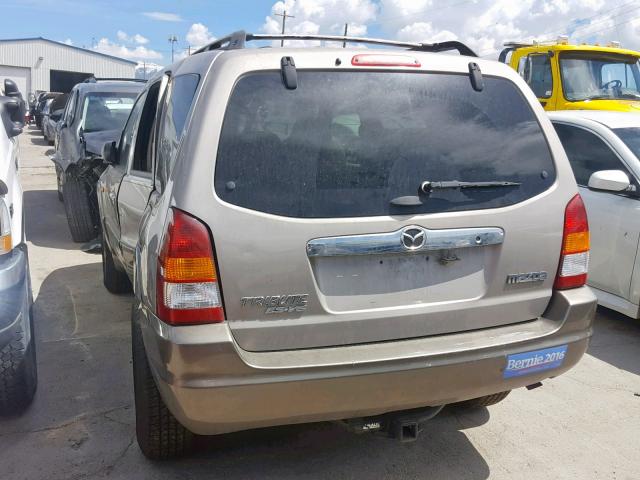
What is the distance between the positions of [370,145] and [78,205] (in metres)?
5.89

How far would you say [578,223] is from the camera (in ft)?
8.84

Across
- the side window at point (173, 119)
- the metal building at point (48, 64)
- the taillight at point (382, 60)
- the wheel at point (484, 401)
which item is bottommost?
the wheel at point (484, 401)

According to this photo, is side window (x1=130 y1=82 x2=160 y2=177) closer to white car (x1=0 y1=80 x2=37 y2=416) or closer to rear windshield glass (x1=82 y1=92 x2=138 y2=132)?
white car (x1=0 y1=80 x2=37 y2=416)

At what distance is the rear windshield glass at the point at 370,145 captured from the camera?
230 cm

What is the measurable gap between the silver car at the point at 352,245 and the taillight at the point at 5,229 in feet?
2.81

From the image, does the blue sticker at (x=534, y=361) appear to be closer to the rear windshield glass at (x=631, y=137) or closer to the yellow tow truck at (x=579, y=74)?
the rear windshield glass at (x=631, y=137)

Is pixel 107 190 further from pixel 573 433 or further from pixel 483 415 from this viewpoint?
pixel 573 433

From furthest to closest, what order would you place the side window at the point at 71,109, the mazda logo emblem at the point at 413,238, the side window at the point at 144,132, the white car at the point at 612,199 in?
the side window at the point at 71,109 < the white car at the point at 612,199 < the side window at the point at 144,132 < the mazda logo emblem at the point at 413,238

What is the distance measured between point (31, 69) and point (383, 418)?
55.6 m

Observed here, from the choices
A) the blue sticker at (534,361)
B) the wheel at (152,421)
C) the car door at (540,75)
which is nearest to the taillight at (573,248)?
the blue sticker at (534,361)

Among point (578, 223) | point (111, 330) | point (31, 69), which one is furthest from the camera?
point (31, 69)

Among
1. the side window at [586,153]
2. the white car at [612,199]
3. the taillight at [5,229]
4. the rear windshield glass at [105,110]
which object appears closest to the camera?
the taillight at [5,229]

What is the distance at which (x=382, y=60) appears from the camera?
2.51m

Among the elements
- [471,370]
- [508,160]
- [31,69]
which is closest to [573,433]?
[471,370]
